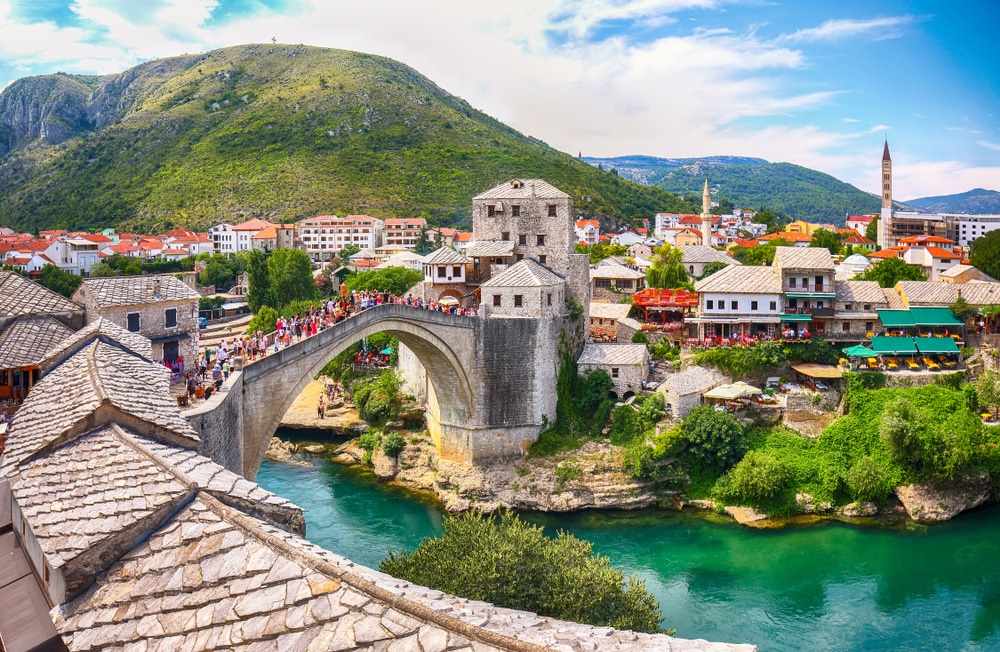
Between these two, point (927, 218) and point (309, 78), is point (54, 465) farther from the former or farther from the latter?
point (309, 78)

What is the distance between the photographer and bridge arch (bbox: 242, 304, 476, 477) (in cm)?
1903

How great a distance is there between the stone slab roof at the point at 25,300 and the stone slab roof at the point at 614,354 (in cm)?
1972

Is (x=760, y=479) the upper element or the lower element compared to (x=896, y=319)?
lower

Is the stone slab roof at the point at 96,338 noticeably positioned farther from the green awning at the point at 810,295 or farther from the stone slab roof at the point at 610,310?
the green awning at the point at 810,295

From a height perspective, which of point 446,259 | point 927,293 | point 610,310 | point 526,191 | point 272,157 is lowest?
point 610,310

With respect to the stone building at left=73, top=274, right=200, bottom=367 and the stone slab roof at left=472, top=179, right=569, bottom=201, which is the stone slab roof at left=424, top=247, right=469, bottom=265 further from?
the stone building at left=73, top=274, right=200, bottom=367

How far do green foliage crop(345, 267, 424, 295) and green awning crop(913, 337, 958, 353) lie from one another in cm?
2905

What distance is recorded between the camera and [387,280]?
160ft

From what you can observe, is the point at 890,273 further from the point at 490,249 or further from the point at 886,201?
the point at 886,201

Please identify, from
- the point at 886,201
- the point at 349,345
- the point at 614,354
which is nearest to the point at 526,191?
the point at 614,354

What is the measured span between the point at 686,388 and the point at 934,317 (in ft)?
40.9

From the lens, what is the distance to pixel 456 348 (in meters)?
28.4

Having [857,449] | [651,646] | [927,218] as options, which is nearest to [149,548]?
[651,646]

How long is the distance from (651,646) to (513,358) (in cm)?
2500
